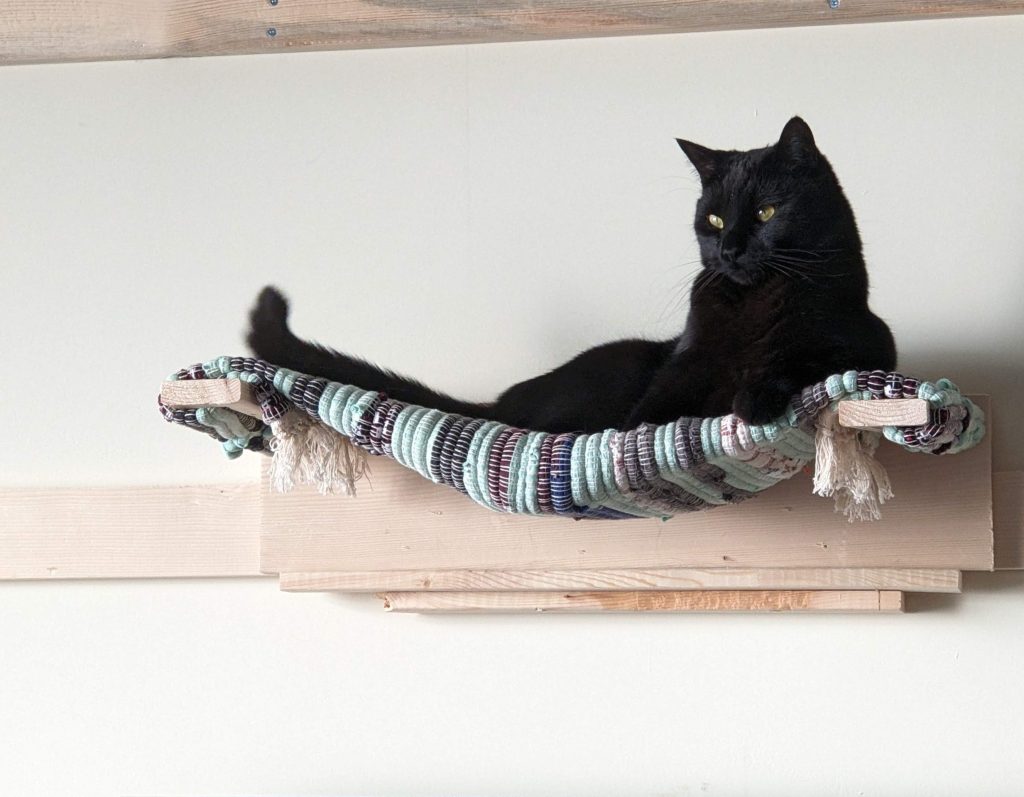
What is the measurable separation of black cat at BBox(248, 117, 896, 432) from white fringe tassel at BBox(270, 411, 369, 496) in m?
0.05

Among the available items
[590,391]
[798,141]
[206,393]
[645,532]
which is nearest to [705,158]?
[798,141]

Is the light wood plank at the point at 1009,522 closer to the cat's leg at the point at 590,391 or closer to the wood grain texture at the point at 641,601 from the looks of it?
the wood grain texture at the point at 641,601

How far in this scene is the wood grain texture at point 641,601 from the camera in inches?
44.3

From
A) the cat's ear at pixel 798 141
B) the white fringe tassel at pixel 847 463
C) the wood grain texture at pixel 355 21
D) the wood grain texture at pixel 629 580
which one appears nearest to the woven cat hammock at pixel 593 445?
the white fringe tassel at pixel 847 463

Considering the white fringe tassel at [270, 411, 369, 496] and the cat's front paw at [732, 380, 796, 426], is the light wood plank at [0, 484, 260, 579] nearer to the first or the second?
the white fringe tassel at [270, 411, 369, 496]

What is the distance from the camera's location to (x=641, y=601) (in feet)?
3.84

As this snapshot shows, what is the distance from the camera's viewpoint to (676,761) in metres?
1.18

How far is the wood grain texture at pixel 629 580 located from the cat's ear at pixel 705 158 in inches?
14.9

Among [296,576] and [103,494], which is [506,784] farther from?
[103,494]

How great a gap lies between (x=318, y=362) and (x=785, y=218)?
0.43m

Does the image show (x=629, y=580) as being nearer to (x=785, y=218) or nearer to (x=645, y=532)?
(x=645, y=532)

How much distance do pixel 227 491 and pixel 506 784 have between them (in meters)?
0.43

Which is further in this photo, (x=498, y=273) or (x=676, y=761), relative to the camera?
(x=498, y=273)

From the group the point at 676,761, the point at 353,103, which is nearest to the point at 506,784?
the point at 676,761
